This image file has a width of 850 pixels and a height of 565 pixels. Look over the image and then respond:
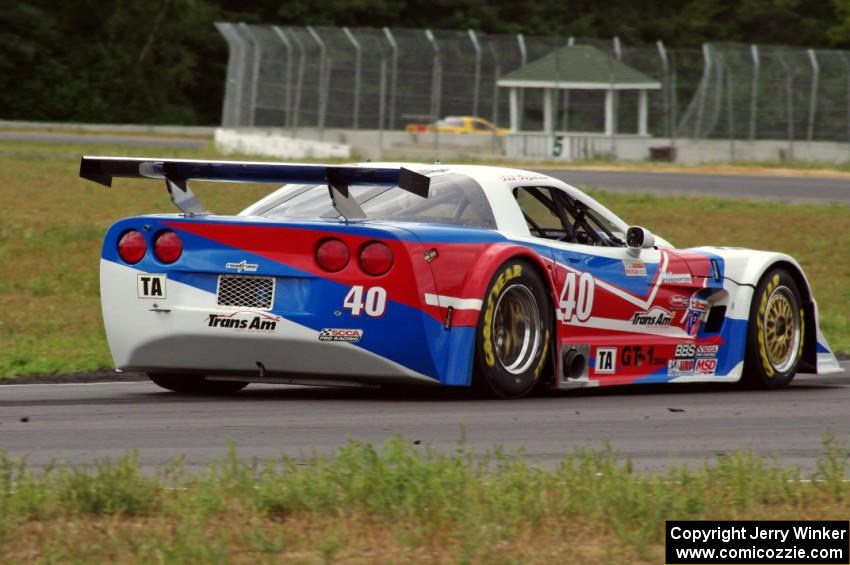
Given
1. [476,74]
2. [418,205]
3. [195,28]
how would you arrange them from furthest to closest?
[195,28] < [476,74] < [418,205]

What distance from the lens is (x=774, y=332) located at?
9.78 meters

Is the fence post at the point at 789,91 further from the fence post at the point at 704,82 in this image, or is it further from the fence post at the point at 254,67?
the fence post at the point at 254,67

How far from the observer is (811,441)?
278 inches

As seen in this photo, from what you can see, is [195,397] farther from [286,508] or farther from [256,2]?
[256,2]

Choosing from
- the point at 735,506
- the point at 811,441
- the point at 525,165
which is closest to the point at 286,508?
the point at 735,506

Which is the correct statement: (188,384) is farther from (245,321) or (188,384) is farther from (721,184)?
(721,184)

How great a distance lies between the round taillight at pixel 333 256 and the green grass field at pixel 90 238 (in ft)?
9.84

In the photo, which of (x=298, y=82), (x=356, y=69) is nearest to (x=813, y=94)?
(x=356, y=69)

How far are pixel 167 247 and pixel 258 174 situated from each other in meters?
0.58

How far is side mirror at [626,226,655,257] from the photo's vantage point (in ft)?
29.3

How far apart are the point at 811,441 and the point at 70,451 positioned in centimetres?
315

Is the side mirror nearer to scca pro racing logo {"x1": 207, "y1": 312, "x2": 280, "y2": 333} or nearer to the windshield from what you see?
the windshield

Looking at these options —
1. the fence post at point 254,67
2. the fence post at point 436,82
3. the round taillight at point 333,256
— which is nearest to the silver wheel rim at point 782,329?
the round taillight at point 333,256

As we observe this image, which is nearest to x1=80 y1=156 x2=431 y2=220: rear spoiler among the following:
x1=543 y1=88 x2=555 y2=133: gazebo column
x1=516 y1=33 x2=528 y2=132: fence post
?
x1=516 y1=33 x2=528 y2=132: fence post
